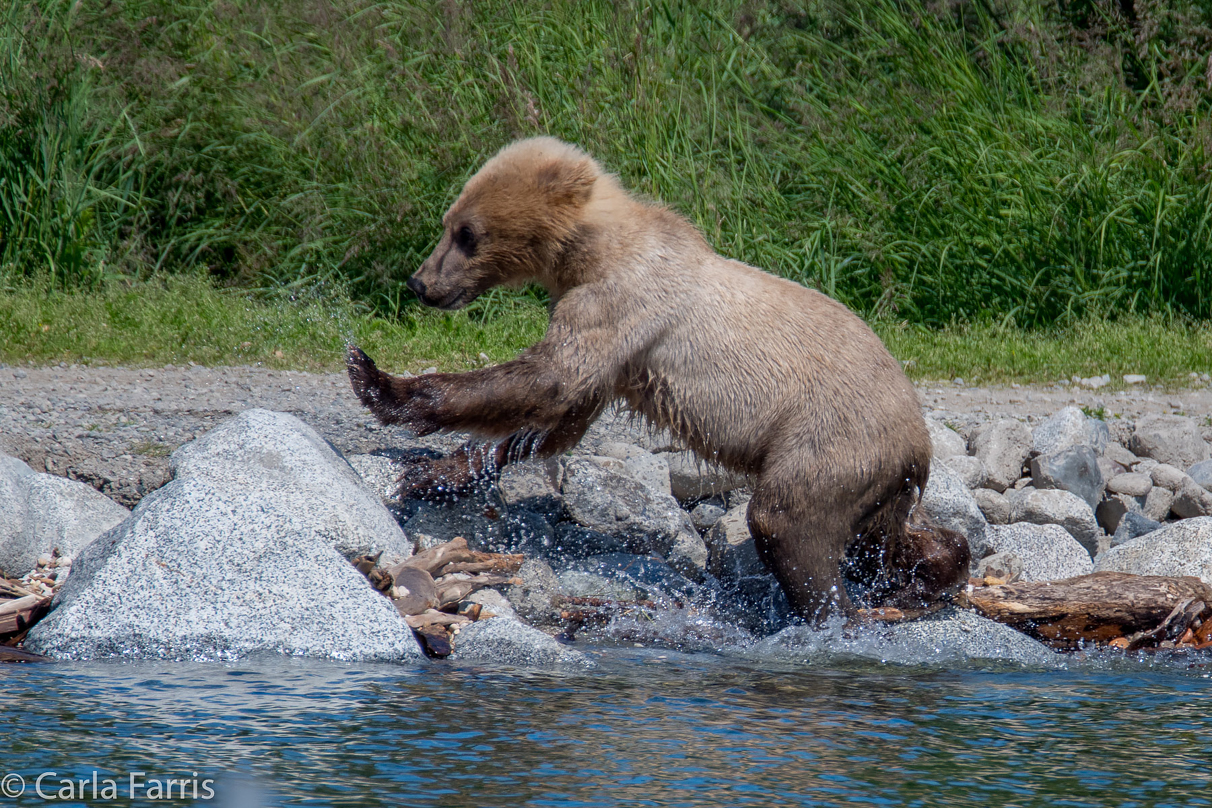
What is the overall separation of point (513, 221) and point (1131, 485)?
332 centimetres

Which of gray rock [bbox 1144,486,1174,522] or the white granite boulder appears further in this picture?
gray rock [bbox 1144,486,1174,522]

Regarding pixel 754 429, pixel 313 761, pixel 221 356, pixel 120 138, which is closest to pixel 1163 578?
pixel 754 429

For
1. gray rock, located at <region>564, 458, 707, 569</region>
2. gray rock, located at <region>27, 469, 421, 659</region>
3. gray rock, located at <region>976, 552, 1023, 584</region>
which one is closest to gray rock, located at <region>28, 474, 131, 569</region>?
gray rock, located at <region>27, 469, 421, 659</region>

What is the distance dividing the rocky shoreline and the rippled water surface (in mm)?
226

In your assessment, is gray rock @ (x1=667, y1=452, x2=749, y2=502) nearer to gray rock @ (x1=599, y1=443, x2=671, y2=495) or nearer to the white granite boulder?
gray rock @ (x1=599, y1=443, x2=671, y2=495)

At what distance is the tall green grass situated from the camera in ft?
32.0

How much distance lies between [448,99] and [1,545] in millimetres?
6232

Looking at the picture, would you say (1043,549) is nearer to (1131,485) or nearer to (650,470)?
(1131,485)

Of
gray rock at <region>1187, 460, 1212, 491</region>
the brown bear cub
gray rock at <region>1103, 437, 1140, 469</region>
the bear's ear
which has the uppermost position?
the bear's ear

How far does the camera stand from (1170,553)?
5.41 m

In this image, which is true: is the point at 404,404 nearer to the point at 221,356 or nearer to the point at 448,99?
the point at 221,356

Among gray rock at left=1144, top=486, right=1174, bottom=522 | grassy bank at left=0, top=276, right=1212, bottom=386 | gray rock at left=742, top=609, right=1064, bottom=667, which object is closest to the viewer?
gray rock at left=742, top=609, right=1064, bottom=667

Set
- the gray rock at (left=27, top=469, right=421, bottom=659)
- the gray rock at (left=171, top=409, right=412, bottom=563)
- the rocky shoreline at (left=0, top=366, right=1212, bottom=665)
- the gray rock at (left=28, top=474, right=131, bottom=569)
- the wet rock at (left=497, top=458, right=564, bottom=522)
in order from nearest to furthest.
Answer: the gray rock at (left=27, top=469, right=421, bottom=659) < the rocky shoreline at (left=0, top=366, right=1212, bottom=665) < the gray rock at (left=171, top=409, right=412, bottom=563) < the gray rock at (left=28, top=474, right=131, bottom=569) < the wet rock at (left=497, top=458, right=564, bottom=522)

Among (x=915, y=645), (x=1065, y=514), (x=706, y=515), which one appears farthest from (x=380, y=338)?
(x=915, y=645)
